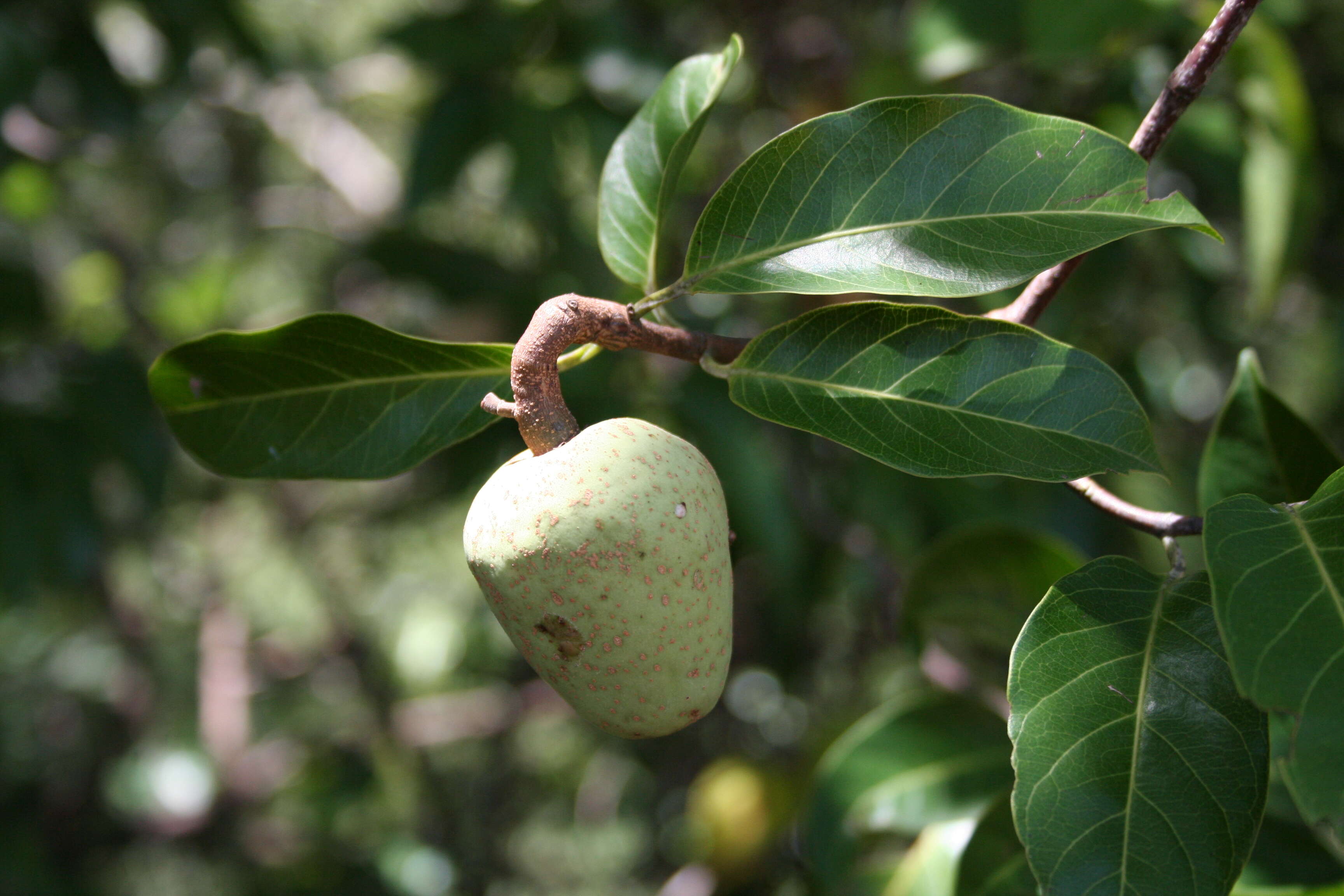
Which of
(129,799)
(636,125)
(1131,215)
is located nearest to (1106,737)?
(1131,215)

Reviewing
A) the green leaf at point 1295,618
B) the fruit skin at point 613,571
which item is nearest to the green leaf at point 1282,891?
the green leaf at point 1295,618

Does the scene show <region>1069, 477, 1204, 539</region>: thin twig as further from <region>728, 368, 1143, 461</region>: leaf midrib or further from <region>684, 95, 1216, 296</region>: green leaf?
<region>684, 95, 1216, 296</region>: green leaf

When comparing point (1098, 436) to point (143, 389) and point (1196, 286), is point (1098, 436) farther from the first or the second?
point (143, 389)

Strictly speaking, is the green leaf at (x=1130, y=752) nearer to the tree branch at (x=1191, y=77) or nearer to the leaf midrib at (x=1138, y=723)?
the leaf midrib at (x=1138, y=723)

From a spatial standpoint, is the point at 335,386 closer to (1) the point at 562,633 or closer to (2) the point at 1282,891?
(1) the point at 562,633

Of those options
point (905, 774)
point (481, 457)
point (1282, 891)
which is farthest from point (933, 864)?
point (481, 457)

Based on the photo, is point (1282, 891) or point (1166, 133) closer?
point (1166, 133)

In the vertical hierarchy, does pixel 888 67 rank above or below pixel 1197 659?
above
